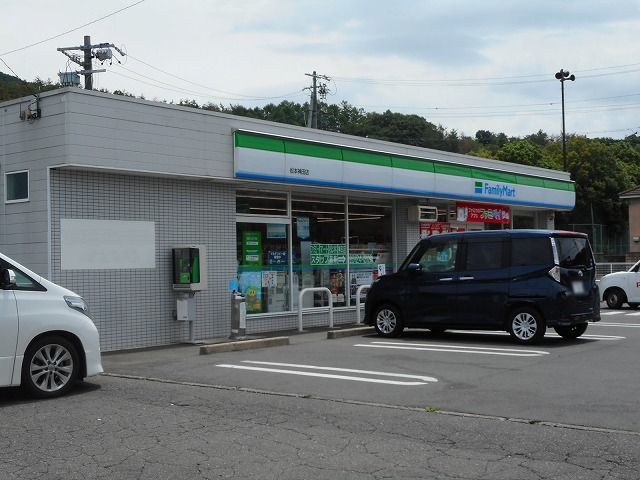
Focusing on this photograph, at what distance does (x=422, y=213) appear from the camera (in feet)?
65.2

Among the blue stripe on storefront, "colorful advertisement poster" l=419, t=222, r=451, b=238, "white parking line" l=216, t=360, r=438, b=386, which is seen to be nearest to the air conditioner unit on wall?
"colorful advertisement poster" l=419, t=222, r=451, b=238

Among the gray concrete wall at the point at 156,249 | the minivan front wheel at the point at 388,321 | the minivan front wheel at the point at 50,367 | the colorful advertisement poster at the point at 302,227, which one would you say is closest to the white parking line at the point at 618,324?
the minivan front wheel at the point at 388,321

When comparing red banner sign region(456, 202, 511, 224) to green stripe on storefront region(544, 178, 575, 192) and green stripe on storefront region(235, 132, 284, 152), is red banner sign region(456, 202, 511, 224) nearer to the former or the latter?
green stripe on storefront region(544, 178, 575, 192)

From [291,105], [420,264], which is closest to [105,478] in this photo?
[420,264]

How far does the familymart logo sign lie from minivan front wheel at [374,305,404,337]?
25.1 feet

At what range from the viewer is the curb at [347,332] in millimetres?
14906

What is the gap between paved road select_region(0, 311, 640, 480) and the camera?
5930mm

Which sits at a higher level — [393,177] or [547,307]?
[393,177]

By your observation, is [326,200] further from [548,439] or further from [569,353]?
[548,439]

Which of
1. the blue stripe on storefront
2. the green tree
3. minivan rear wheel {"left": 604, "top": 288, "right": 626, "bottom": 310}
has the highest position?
the green tree

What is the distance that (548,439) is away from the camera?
6621 mm

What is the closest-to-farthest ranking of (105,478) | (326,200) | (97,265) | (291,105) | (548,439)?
(105,478) → (548,439) → (97,265) → (326,200) → (291,105)

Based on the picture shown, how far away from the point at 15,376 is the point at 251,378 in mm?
3038

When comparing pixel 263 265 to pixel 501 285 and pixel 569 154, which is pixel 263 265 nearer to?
pixel 501 285
